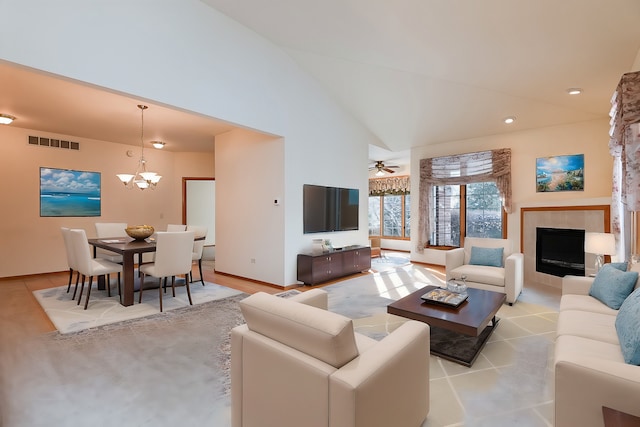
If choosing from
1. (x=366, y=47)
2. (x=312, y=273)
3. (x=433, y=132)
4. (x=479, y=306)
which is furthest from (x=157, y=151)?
(x=479, y=306)

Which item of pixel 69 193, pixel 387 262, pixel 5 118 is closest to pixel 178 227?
pixel 69 193

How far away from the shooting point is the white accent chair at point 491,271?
13.3 feet

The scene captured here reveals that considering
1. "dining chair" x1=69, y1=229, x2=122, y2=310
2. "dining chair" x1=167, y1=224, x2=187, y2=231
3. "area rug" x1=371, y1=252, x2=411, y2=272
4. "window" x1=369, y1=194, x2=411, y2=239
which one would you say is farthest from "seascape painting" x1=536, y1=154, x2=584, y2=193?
"dining chair" x1=69, y1=229, x2=122, y2=310

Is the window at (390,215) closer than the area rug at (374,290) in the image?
No

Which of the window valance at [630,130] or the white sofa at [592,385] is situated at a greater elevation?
the window valance at [630,130]

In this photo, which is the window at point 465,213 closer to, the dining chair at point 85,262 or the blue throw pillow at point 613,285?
the blue throw pillow at point 613,285

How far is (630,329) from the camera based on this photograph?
1.79 m

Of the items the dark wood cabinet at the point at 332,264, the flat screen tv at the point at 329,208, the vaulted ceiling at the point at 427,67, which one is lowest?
the dark wood cabinet at the point at 332,264

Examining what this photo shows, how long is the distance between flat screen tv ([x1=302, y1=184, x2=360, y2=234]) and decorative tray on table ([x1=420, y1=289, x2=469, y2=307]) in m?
2.76

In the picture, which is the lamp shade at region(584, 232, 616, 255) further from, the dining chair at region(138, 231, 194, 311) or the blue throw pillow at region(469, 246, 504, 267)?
the dining chair at region(138, 231, 194, 311)

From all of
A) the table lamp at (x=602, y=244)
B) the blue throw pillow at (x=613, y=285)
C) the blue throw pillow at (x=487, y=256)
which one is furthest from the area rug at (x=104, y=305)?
the table lamp at (x=602, y=244)

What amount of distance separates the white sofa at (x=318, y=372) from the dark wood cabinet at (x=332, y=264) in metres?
3.34

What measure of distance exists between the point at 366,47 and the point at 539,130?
12.3 ft

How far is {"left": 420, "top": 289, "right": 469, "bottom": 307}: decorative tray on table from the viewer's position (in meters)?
2.89
